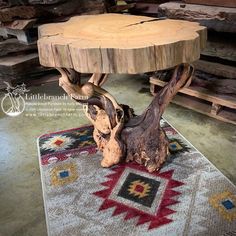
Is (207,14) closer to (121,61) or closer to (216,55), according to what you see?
(216,55)

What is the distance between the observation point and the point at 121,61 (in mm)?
1453

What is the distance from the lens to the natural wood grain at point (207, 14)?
7.88ft

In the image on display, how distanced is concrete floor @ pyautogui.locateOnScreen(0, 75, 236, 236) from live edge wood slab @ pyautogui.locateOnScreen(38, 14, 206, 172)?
19.7 inches

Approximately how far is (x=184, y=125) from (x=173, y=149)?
1.54ft

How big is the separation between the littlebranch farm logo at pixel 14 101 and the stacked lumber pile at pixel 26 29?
0.33ft

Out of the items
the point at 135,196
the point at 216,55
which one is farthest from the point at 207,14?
the point at 135,196

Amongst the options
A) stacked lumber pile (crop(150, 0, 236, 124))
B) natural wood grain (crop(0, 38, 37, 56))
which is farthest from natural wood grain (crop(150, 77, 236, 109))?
natural wood grain (crop(0, 38, 37, 56))

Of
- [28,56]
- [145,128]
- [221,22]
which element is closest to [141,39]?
[145,128]

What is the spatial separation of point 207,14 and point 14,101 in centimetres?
232

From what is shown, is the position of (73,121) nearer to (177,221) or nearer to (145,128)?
(145,128)

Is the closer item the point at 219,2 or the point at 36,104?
the point at 219,2

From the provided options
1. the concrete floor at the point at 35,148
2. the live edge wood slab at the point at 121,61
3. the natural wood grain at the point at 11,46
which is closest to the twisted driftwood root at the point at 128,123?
the live edge wood slab at the point at 121,61

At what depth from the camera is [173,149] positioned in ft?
7.31

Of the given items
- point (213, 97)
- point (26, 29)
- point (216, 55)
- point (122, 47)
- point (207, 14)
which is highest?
point (122, 47)
